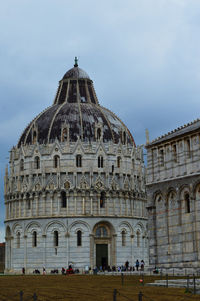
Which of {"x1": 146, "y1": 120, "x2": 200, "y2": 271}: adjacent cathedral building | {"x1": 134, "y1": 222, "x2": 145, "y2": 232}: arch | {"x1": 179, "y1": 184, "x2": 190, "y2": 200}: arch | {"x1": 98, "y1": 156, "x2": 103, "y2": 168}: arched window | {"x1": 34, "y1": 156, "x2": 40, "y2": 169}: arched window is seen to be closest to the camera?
{"x1": 146, "y1": 120, "x2": 200, "y2": 271}: adjacent cathedral building

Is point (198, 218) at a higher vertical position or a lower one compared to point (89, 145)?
lower

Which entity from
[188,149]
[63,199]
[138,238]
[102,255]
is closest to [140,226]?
[138,238]

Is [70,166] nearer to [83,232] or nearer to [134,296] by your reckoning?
[83,232]

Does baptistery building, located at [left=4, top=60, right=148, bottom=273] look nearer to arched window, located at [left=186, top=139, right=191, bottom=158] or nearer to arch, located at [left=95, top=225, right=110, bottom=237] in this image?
arch, located at [left=95, top=225, right=110, bottom=237]

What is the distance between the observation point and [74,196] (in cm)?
8244

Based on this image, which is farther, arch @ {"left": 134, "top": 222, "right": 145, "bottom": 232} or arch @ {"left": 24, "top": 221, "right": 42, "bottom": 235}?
arch @ {"left": 134, "top": 222, "right": 145, "bottom": 232}

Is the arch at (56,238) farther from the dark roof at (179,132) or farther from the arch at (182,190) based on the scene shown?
the arch at (182,190)

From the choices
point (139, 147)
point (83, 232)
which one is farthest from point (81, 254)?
point (139, 147)

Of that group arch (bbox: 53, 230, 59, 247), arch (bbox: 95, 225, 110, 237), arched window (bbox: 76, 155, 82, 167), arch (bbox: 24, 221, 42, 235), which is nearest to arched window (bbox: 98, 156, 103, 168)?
arched window (bbox: 76, 155, 82, 167)

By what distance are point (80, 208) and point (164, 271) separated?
35.0 m

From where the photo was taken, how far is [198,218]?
4616cm

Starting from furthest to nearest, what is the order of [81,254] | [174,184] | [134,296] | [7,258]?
[7,258] < [81,254] < [174,184] < [134,296]

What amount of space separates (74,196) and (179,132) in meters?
34.7

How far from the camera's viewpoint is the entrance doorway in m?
83.1
